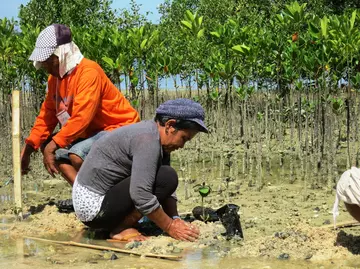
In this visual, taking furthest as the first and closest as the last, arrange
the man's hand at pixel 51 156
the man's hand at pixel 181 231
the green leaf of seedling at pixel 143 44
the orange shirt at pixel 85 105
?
the green leaf of seedling at pixel 143 44
the man's hand at pixel 51 156
the orange shirt at pixel 85 105
the man's hand at pixel 181 231

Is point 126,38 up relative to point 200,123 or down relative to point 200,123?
up

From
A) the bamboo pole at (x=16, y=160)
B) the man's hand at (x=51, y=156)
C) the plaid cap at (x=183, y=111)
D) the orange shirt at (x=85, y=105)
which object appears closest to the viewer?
the plaid cap at (x=183, y=111)

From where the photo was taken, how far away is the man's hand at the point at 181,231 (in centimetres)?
455

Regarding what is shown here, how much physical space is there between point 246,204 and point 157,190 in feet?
5.32

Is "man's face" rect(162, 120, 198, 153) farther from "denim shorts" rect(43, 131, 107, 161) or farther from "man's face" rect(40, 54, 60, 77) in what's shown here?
"man's face" rect(40, 54, 60, 77)

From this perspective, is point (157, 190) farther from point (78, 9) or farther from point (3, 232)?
point (78, 9)

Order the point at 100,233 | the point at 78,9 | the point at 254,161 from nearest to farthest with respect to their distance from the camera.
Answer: the point at 100,233, the point at 254,161, the point at 78,9

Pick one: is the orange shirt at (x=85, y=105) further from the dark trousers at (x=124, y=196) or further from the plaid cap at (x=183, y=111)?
the plaid cap at (x=183, y=111)

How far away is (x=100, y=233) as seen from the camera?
→ 507 centimetres

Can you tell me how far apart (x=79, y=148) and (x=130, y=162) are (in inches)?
30.7

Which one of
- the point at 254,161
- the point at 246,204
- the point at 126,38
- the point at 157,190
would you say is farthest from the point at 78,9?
the point at 157,190

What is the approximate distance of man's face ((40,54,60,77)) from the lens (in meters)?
5.19

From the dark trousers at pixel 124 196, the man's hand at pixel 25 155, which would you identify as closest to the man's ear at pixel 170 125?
the dark trousers at pixel 124 196

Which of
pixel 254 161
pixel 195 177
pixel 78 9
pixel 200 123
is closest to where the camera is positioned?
pixel 200 123
